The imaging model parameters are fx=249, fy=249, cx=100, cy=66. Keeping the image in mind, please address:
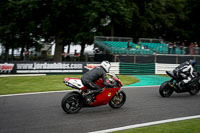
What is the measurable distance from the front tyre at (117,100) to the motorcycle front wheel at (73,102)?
1143mm

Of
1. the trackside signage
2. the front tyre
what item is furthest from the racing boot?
the trackside signage

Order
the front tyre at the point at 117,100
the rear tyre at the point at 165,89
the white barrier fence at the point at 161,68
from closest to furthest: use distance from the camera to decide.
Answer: the front tyre at the point at 117,100, the rear tyre at the point at 165,89, the white barrier fence at the point at 161,68

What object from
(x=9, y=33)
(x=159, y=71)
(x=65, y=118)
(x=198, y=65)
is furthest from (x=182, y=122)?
(x=9, y=33)

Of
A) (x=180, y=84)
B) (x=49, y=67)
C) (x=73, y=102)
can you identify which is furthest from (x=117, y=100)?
(x=49, y=67)

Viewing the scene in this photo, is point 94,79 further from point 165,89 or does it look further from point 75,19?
point 75,19

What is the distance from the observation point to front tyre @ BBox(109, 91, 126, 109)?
778 centimetres

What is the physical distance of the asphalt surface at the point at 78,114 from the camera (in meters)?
5.71

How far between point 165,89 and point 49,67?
9.62 metres

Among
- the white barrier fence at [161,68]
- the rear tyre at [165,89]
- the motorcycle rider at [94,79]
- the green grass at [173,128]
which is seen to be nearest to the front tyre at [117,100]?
the motorcycle rider at [94,79]

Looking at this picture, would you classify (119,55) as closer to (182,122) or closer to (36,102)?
(36,102)

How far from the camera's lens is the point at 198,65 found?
A: 2162 centimetres

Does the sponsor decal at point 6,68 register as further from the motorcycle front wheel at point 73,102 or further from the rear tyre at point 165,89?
the motorcycle front wheel at point 73,102

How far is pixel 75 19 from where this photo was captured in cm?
2489

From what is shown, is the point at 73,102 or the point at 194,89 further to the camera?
the point at 194,89
